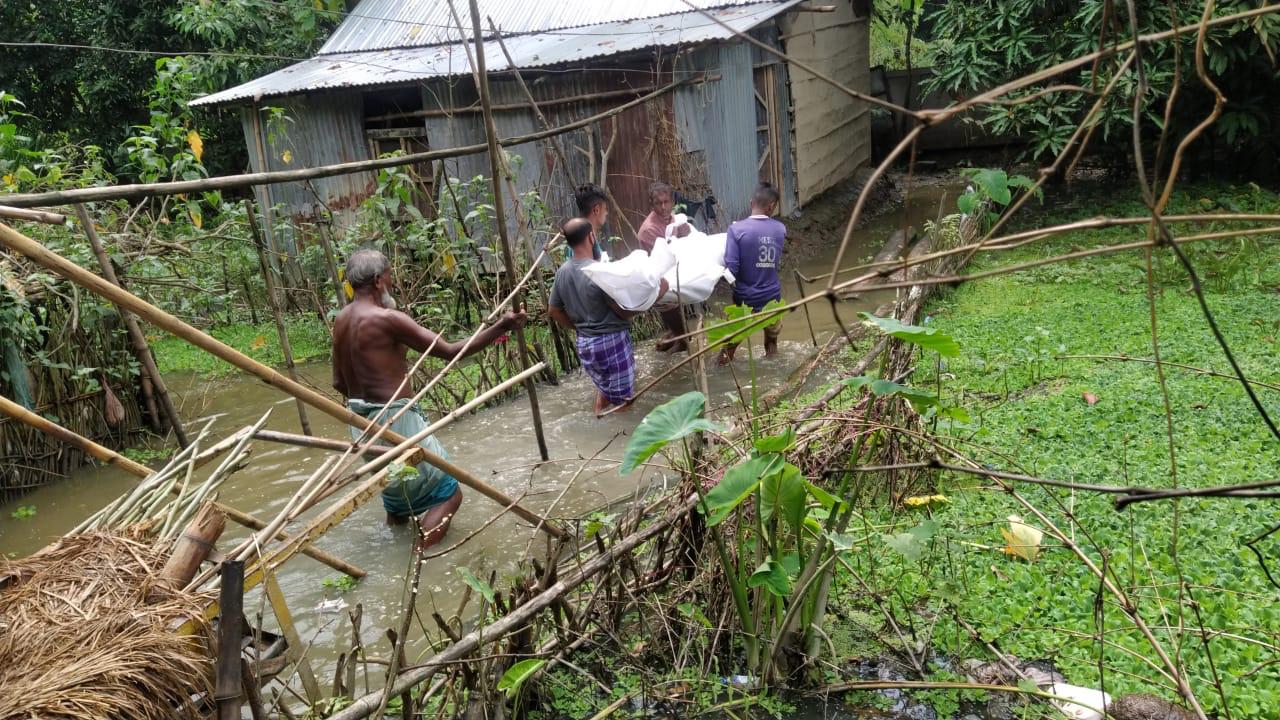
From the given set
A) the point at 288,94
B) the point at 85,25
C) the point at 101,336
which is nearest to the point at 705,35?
the point at 288,94

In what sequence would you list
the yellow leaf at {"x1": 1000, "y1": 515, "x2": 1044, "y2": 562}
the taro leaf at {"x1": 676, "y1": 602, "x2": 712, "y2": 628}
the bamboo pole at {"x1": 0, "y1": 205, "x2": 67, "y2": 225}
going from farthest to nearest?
the yellow leaf at {"x1": 1000, "y1": 515, "x2": 1044, "y2": 562} → the taro leaf at {"x1": 676, "y1": 602, "x2": 712, "y2": 628} → the bamboo pole at {"x1": 0, "y1": 205, "x2": 67, "y2": 225}

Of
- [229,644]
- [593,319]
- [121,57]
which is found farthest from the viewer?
[121,57]

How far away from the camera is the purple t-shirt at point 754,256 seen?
24.9 feet

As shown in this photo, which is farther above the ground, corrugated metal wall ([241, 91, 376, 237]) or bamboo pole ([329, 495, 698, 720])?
corrugated metal wall ([241, 91, 376, 237])

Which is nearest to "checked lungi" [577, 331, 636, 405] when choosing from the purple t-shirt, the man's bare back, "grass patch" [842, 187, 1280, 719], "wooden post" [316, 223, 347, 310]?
the purple t-shirt

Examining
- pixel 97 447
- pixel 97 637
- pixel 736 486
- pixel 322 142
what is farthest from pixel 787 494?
pixel 322 142

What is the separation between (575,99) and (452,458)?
16.7 feet

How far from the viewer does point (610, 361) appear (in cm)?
648

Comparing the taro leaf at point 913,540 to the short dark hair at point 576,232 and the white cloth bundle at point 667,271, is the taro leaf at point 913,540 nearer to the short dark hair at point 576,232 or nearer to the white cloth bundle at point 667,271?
the white cloth bundle at point 667,271

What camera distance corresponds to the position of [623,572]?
3.45m

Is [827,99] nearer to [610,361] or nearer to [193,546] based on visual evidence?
[610,361]

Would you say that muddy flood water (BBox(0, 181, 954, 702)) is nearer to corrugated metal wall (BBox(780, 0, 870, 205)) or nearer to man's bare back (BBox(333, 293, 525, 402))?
man's bare back (BBox(333, 293, 525, 402))

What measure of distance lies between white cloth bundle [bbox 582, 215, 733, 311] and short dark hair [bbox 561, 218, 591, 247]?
0.22m

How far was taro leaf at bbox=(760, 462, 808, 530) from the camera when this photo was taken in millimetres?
2887
